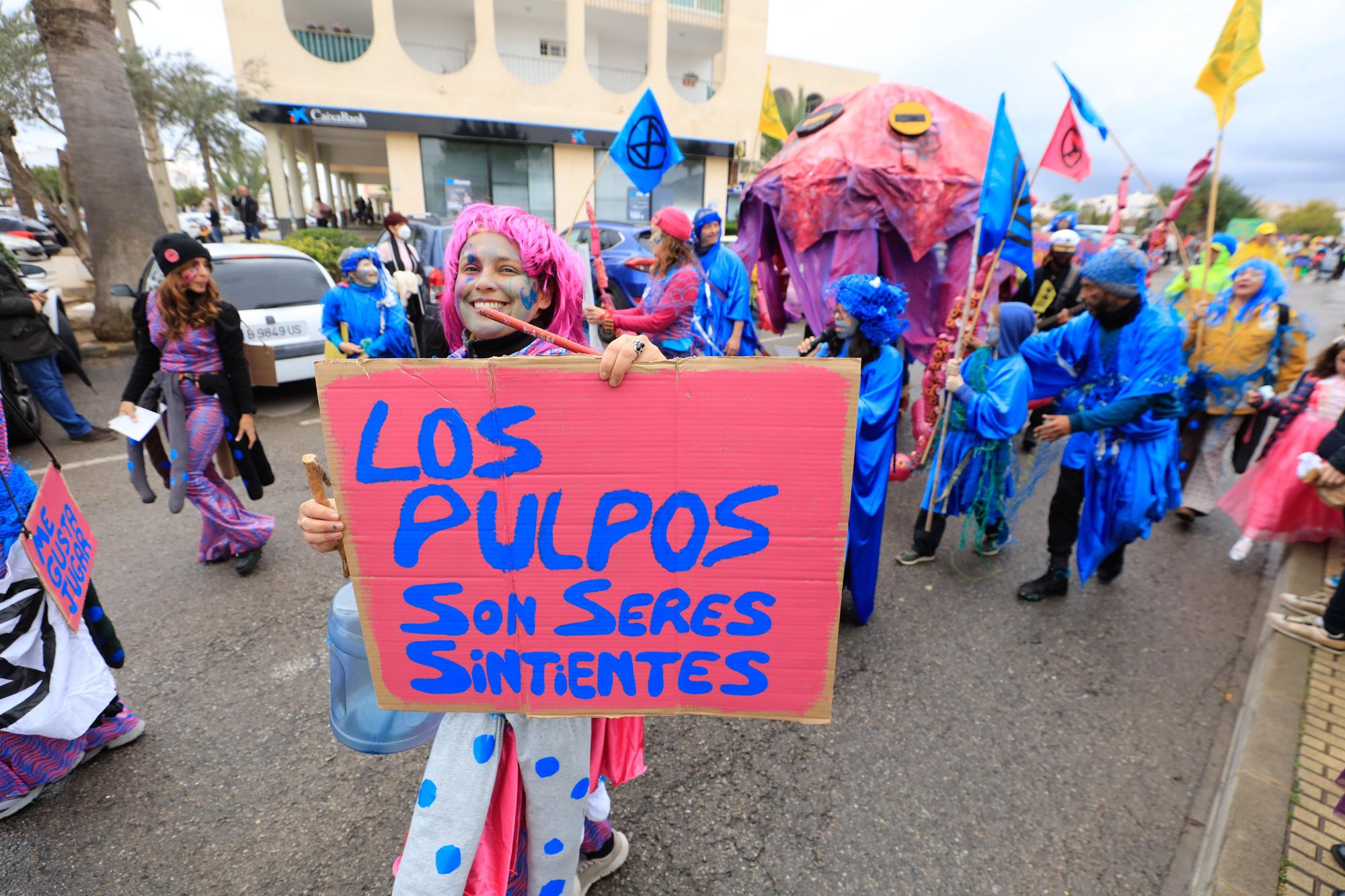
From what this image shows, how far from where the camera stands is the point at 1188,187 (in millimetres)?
4906

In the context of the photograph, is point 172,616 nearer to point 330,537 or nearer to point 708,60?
point 330,537

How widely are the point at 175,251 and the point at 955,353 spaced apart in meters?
3.80

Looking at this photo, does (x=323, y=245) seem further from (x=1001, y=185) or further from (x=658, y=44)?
(x=658, y=44)

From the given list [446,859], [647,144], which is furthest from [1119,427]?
[446,859]

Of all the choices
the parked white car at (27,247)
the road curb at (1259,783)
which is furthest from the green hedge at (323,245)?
the parked white car at (27,247)

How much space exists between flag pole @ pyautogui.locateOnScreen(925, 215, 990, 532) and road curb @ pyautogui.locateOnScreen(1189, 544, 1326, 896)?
1581 mm

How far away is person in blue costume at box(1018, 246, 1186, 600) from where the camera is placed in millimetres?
3125

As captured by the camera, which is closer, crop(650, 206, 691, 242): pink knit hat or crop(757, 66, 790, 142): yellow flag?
crop(650, 206, 691, 242): pink knit hat

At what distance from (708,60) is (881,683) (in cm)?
2684

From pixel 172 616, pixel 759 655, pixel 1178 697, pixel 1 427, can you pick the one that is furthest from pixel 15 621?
pixel 1178 697

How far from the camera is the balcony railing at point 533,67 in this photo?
2059cm

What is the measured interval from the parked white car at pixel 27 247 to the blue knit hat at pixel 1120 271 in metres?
26.4

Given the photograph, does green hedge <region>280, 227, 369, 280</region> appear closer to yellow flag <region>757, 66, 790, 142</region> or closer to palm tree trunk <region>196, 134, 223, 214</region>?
palm tree trunk <region>196, 134, 223, 214</region>

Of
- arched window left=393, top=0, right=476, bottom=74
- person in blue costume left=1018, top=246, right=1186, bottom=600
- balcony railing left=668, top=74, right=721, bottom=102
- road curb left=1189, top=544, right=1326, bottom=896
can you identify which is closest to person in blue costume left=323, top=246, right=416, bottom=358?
person in blue costume left=1018, top=246, right=1186, bottom=600
